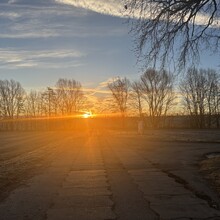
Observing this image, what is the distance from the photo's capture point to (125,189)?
10938mm

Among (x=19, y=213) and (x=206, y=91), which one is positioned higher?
(x=206, y=91)

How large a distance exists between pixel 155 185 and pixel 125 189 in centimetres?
109

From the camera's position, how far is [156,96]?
101 metres

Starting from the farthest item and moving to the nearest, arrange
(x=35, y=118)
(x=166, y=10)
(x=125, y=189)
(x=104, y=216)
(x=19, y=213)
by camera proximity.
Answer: (x=35, y=118)
(x=166, y=10)
(x=125, y=189)
(x=19, y=213)
(x=104, y=216)

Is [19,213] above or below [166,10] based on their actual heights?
below

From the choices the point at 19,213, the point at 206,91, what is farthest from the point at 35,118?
the point at 19,213

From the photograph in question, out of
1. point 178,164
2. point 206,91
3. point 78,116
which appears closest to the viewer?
point 178,164

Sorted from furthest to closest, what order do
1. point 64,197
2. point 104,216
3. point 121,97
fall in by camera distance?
point 121,97 < point 64,197 < point 104,216

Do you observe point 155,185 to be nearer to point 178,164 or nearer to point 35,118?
point 178,164

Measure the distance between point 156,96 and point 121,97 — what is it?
1083 centimetres

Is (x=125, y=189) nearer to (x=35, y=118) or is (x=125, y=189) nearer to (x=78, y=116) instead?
(x=78, y=116)

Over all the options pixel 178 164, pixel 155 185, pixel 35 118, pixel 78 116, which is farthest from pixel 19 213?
pixel 35 118

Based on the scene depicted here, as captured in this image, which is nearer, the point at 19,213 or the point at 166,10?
the point at 19,213

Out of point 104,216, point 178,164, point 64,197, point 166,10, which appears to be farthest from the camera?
point 178,164
